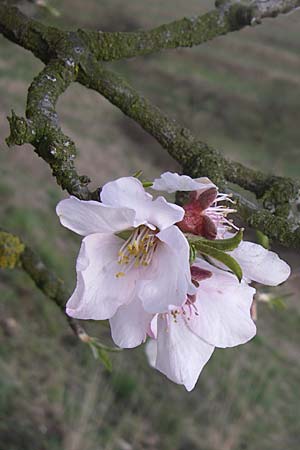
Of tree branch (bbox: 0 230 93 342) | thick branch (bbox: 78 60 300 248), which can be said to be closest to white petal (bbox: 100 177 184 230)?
thick branch (bbox: 78 60 300 248)

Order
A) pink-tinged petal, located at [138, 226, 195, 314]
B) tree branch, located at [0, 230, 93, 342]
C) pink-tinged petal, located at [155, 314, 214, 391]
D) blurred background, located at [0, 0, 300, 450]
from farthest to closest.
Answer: blurred background, located at [0, 0, 300, 450] < tree branch, located at [0, 230, 93, 342] < pink-tinged petal, located at [155, 314, 214, 391] < pink-tinged petal, located at [138, 226, 195, 314]

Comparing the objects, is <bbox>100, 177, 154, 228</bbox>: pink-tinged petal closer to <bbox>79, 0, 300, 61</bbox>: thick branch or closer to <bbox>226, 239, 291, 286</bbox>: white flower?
<bbox>226, 239, 291, 286</bbox>: white flower

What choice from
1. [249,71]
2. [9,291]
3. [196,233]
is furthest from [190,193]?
[249,71]

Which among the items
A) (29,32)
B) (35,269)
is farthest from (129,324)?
(35,269)

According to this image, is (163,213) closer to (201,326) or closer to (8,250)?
(201,326)

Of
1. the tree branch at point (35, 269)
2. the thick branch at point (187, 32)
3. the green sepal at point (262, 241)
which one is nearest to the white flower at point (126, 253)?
the green sepal at point (262, 241)

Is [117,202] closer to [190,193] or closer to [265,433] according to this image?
[190,193]
